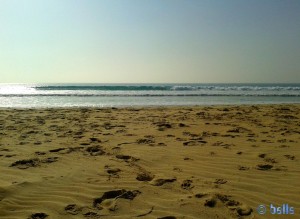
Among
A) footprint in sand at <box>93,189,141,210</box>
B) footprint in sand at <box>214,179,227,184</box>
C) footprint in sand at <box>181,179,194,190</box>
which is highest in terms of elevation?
footprint in sand at <box>214,179,227,184</box>

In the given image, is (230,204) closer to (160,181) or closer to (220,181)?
(220,181)

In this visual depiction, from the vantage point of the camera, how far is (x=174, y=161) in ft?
16.1

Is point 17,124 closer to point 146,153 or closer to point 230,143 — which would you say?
point 146,153

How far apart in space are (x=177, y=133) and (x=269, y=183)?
3.77m

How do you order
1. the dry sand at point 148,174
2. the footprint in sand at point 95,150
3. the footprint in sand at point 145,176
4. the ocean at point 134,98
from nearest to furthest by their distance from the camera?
the dry sand at point 148,174 < the footprint in sand at point 145,176 < the footprint in sand at point 95,150 < the ocean at point 134,98

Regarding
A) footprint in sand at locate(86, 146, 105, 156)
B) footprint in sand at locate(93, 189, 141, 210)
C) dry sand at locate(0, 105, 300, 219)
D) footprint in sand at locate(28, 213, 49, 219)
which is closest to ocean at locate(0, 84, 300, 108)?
dry sand at locate(0, 105, 300, 219)

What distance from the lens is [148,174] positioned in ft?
14.0

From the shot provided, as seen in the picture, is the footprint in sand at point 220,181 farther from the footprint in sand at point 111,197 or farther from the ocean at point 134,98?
the ocean at point 134,98

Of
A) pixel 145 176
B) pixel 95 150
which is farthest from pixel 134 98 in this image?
pixel 145 176

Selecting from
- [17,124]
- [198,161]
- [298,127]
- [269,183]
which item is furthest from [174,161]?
[17,124]

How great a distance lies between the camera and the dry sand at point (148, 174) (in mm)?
3205

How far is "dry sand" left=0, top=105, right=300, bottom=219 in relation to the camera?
126 inches

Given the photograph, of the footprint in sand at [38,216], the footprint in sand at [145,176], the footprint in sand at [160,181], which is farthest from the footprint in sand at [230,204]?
the footprint in sand at [38,216]

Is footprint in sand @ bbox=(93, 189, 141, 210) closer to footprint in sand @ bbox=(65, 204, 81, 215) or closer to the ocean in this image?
footprint in sand @ bbox=(65, 204, 81, 215)
